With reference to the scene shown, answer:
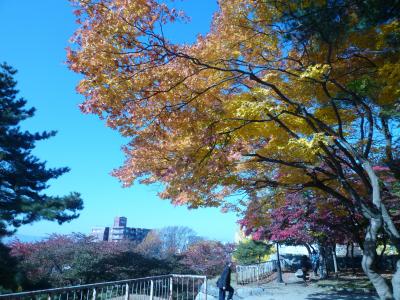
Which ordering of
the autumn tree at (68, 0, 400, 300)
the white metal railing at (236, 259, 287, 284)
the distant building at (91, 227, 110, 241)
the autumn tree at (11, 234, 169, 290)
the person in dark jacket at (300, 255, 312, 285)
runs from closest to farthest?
the autumn tree at (68, 0, 400, 300), the autumn tree at (11, 234, 169, 290), the white metal railing at (236, 259, 287, 284), the person in dark jacket at (300, 255, 312, 285), the distant building at (91, 227, 110, 241)

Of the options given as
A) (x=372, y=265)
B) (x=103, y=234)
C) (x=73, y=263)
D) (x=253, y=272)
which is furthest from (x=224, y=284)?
(x=103, y=234)

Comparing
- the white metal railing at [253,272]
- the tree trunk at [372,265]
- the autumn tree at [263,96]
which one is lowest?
the white metal railing at [253,272]

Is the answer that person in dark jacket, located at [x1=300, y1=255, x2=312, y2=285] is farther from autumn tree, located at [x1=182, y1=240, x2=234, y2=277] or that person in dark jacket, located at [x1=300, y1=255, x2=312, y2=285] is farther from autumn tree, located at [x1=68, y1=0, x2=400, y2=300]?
autumn tree, located at [x1=68, y1=0, x2=400, y2=300]

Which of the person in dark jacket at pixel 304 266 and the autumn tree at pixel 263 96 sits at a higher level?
the autumn tree at pixel 263 96

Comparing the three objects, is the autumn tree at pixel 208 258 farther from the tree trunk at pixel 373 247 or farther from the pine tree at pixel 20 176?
the tree trunk at pixel 373 247

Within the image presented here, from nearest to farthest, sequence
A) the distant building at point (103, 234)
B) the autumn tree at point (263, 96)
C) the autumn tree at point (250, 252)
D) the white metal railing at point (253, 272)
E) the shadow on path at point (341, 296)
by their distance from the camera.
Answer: the autumn tree at point (263, 96) < the shadow on path at point (341, 296) < the white metal railing at point (253, 272) < the distant building at point (103, 234) < the autumn tree at point (250, 252)

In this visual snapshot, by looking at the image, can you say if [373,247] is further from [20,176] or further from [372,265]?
[20,176]

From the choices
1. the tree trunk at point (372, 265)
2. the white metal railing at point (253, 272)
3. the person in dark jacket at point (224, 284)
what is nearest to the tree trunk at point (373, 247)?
the tree trunk at point (372, 265)

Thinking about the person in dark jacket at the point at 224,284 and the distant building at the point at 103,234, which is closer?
the person in dark jacket at the point at 224,284

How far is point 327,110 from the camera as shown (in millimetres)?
8672

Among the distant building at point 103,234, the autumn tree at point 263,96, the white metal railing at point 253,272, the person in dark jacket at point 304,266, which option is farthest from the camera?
the distant building at point 103,234

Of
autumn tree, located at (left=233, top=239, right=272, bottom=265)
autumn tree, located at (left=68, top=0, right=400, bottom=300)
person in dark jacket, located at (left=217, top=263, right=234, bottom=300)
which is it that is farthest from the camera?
autumn tree, located at (left=233, top=239, right=272, bottom=265)

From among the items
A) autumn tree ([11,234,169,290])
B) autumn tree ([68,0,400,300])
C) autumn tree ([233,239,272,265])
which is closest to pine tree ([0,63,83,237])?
A: autumn tree ([11,234,169,290])

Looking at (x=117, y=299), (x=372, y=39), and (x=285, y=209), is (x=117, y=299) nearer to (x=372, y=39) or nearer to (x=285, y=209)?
(x=372, y=39)
